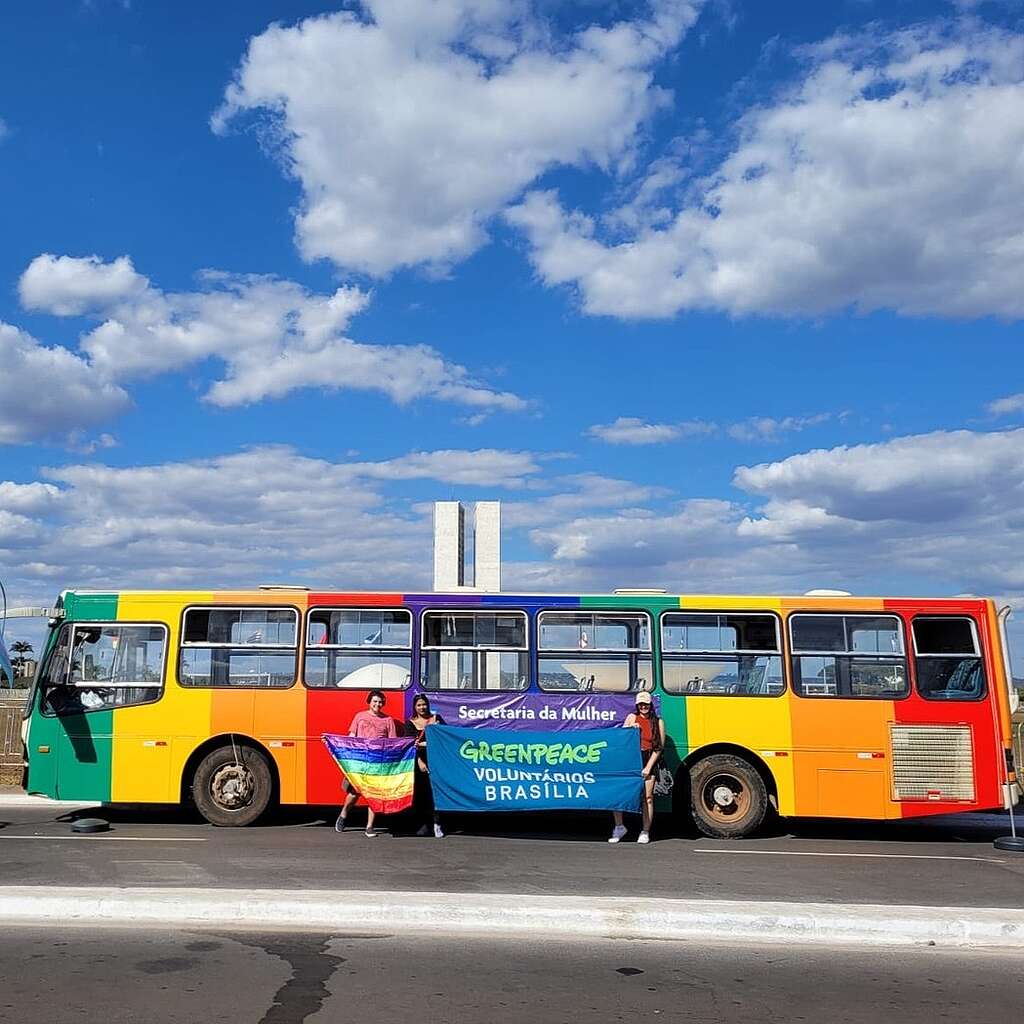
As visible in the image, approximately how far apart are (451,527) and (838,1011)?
17.3 metres

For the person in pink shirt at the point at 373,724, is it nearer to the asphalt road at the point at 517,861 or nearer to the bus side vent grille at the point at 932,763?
the asphalt road at the point at 517,861

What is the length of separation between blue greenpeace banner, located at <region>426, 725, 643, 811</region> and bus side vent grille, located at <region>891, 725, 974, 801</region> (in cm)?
361

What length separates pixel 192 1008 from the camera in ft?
18.8

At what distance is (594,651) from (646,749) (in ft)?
4.52

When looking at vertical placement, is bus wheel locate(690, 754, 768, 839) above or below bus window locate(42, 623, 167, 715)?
below

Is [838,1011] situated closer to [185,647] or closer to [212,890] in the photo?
[212,890]

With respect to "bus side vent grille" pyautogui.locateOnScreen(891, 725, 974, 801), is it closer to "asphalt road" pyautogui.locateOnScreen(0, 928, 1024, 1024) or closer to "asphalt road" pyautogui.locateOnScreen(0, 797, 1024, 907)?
"asphalt road" pyautogui.locateOnScreen(0, 797, 1024, 907)

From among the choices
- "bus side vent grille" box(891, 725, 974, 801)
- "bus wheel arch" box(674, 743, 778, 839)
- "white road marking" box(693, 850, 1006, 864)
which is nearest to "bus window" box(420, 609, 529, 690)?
"bus wheel arch" box(674, 743, 778, 839)

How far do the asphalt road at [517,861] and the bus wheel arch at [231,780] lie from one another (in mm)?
262

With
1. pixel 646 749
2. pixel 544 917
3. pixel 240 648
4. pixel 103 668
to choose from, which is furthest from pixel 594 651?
pixel 103 668

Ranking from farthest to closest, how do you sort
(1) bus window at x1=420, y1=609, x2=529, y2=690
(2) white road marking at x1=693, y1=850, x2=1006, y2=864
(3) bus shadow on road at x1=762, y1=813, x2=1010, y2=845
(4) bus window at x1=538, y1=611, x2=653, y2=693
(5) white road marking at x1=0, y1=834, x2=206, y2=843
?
1. (3) bus shadow on road at x1=762, y1=813, x2=1010, y2=845
2. (1) bus window at x1=420, y1=609, x2=529, y2=690
3. (4) bus window at x1=538, y1=611, x2=653, y2=693
4. (5) white road marking at x1=0, y1=834, x2=206, y2=843
5. (2) white road marking at x1=693, y1=850, x2=1006, y2=864

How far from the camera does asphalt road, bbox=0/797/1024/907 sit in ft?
29.6

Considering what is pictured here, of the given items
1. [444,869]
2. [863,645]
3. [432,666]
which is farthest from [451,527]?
[444,869]

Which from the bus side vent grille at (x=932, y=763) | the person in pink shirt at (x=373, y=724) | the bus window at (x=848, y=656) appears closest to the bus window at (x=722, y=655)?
the bus window at (x=848, y=656)
